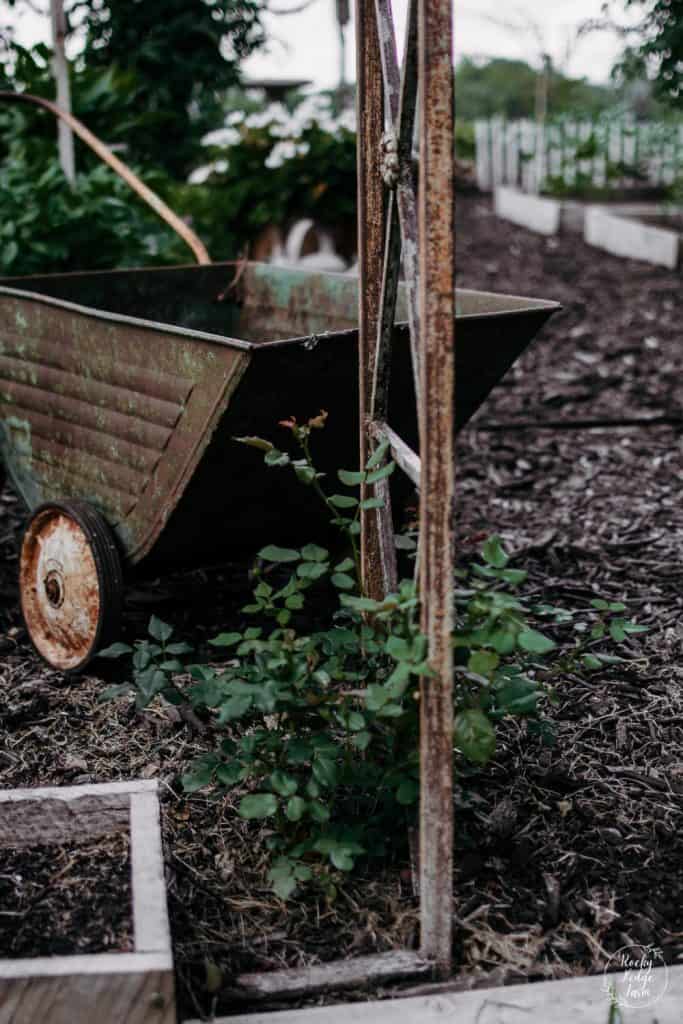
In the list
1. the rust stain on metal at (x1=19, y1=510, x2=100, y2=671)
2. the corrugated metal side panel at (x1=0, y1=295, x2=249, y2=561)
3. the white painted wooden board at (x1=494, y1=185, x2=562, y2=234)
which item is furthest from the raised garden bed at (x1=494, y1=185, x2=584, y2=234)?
the rust stain on metal at (x1=19, y1=510, x2=100, y2=671)

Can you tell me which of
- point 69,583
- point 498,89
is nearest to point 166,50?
point 69,583

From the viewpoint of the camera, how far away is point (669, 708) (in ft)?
8.80

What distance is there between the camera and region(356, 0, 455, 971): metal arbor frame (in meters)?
1.65

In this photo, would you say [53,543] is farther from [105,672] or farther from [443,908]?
[443,908]

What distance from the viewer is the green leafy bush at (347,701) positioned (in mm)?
1856

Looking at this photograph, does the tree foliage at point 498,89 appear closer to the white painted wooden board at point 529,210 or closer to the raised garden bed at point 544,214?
the white painted wooden board at point 529,210

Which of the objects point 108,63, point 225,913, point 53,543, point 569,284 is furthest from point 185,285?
point 569,284

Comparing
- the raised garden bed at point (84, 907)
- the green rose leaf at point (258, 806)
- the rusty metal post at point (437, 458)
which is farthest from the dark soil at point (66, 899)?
the rusty metal post at point (437, 458)

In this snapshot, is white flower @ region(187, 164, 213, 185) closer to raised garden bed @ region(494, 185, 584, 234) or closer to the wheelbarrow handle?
the wheelbarrow handle

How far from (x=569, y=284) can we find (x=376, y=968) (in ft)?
25.1

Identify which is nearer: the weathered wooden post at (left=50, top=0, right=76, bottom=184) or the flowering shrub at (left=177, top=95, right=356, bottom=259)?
the weathered wooden post at (left=50, top=0, right=76, bottom=184)

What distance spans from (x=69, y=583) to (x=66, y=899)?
118 cm

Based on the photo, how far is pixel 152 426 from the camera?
2660mm

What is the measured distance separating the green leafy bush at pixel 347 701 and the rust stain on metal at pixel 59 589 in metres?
0.72
